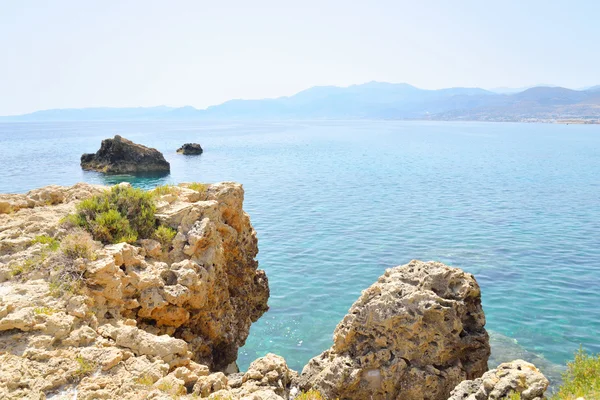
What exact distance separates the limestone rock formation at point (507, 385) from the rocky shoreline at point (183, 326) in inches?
0.9

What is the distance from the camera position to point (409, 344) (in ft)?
32.1

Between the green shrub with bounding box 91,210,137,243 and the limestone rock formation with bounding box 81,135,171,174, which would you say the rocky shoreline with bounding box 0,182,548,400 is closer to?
the green shrub with bounding box 91,210,137,243

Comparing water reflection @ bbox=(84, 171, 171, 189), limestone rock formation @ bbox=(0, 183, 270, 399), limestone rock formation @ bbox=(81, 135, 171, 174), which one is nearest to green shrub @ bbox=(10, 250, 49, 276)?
limestone rock formation @ bbox=(0, 183, 270, 399)

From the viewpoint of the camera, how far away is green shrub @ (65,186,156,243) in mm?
10914

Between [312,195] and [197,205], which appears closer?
[197,205]

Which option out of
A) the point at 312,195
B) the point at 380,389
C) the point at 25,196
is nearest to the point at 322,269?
the point at 380,389

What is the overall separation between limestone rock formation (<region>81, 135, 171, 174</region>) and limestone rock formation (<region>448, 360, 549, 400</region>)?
185 feet

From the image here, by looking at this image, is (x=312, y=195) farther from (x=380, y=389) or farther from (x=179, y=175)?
(x=380, y=389)

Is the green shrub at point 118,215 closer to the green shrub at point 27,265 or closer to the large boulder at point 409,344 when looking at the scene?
the green shrub at point 27,265

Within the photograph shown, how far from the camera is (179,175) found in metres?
56.2

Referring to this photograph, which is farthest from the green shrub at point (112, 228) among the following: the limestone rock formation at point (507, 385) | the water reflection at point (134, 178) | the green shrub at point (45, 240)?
the water reflection at point (134, 178)

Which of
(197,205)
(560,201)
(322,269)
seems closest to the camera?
(197,205)

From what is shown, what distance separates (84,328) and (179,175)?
50055 millimetres

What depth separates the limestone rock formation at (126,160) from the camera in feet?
191
